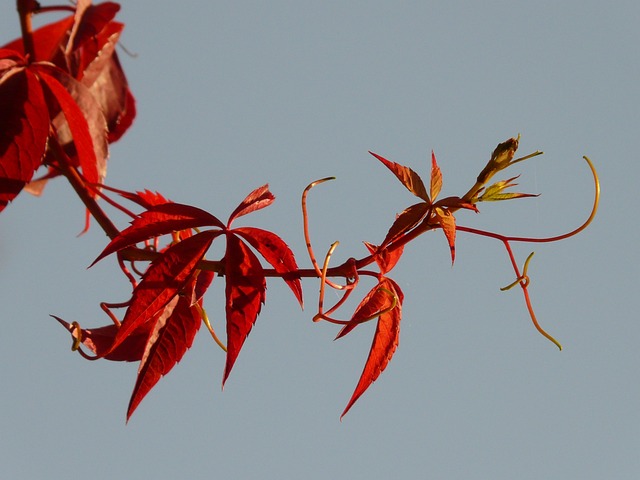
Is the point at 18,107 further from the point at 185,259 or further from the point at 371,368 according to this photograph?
the point at 371,368

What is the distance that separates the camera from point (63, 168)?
848mm

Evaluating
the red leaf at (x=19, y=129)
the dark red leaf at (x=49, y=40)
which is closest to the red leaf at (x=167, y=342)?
the red leaf at (x=19, y=129)

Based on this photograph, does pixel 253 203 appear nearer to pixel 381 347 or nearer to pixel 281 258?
pixel 281 258

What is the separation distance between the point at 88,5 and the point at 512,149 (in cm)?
47

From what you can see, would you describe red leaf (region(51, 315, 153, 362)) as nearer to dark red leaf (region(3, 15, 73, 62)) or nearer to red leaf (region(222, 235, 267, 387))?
red leaf (region(222, 235, 267, 387))

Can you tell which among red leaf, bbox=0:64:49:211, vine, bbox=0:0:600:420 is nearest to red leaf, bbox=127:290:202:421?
vine, bbox=0:0:600:420

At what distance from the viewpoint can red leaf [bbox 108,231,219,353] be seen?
2.40ft

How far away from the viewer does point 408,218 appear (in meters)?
0.77

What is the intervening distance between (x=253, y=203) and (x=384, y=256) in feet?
0.45

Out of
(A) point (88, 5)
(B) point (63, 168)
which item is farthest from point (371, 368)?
(A) point (88, 5)

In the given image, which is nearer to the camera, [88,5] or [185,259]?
[185,259]

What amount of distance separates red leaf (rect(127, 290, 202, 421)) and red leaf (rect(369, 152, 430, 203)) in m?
0.23

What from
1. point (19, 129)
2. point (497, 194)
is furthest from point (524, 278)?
point (19, 129)

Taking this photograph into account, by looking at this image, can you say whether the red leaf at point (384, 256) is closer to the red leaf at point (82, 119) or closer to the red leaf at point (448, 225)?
the red leaf at point (448, 225)
